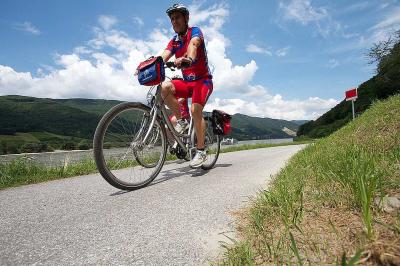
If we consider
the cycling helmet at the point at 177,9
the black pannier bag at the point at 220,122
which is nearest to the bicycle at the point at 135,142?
the cycling helmet at the point at 177,9

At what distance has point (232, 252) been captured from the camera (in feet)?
5.87

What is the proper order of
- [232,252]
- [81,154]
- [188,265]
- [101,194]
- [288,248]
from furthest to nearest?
[81,154], [101,194], [188,265], [232,252], [288,248]

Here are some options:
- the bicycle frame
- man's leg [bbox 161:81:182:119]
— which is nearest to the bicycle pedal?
the bicycle frame

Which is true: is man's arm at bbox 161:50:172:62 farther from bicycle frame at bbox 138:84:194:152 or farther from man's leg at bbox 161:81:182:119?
bicycle frame at bbox 138:84:194:152

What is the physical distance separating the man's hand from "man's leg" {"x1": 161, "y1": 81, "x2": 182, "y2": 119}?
0.55 metres

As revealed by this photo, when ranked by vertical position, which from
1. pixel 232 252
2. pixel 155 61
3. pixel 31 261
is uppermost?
pixel 155 61

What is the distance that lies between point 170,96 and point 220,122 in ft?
5.48

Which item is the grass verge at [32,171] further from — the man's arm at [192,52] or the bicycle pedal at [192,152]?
the man's arm at [192,52]

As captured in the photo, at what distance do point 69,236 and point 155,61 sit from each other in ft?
9.14

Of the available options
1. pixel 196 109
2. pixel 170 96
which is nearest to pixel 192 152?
pixel 196 109

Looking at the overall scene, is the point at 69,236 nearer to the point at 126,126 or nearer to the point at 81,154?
the point at 126,126

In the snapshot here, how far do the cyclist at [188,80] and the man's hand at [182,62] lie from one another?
0.48m

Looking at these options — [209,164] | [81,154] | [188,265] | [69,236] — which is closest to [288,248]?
[188,265]

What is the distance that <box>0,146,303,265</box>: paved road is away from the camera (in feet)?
6.91
